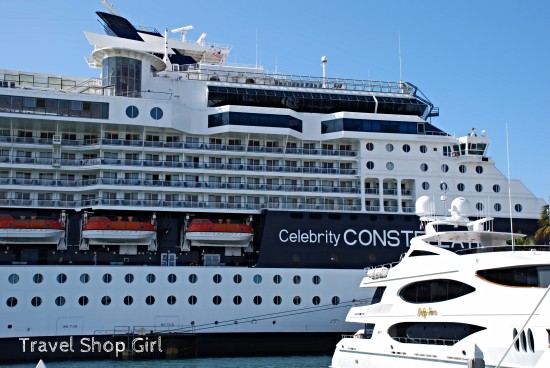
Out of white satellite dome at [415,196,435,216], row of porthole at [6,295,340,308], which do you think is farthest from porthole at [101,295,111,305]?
white satellite dome at [415,196,435,216]

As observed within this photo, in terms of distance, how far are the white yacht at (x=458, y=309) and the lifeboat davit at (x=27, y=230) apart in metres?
11.4

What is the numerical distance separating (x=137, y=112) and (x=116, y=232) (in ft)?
16.2

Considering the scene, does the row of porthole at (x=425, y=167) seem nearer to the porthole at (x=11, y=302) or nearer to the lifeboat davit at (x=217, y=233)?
the lifeboat davit at (x=217, y=233)

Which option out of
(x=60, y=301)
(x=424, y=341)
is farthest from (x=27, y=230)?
(x=424, y=341)

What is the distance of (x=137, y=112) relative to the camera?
91.9 feet

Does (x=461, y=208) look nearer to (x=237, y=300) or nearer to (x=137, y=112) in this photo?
(x=237, y=300)

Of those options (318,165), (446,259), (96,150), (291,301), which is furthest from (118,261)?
(446,259)

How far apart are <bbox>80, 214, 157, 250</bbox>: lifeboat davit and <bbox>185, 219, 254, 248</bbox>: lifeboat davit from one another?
1.47 meters

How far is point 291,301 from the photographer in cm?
2591

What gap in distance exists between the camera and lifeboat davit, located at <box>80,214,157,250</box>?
26016 mm

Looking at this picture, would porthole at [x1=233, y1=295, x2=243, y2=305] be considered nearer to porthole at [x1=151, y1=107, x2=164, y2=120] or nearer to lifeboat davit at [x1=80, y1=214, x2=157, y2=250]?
lifeboat davit at [x1=80, y1=214, x2=157, y2=250]

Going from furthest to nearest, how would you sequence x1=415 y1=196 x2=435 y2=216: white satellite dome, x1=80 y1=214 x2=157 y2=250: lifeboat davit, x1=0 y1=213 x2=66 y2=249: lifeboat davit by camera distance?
x1=80 y1=214 x2=157 y2=250: lifeboat davit, x1=0 y1=213 x2=66 y2=249: lifeboat davit, x1=415 y1=196 x2=435 y2=216: white satellite dome

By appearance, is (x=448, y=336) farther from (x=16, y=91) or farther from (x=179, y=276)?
(x=16, y=91)

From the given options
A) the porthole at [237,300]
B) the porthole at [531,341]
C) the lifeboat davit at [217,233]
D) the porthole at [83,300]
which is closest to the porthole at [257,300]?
the porthole at [237,300]
